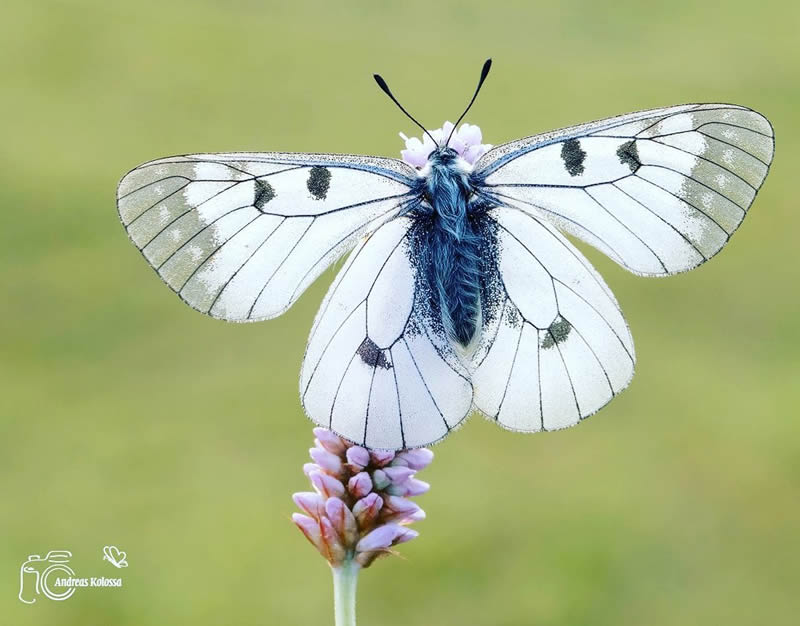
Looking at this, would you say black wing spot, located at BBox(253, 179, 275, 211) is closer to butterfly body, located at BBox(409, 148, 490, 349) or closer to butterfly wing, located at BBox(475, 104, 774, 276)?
butterfly body, located at BBox(409, 148, 490, 349)

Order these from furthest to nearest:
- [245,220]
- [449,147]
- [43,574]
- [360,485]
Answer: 1. [43,574]
2. [449,147]
3. [245,220]
4. [360,485]

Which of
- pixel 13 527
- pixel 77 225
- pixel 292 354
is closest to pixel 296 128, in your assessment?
pixel 77 225

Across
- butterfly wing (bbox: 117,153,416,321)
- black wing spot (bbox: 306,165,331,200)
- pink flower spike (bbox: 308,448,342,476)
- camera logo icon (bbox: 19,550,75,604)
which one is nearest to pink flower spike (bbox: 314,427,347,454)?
pink flower spike (bbox: 308,448,342,476)

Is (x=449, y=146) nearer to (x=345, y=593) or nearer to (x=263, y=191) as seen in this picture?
(x=263, y=191)

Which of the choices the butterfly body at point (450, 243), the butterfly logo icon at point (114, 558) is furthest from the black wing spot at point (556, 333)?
the butterfly logo icon at point (114, 558)

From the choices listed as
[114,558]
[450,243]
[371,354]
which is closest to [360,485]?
[371,354]

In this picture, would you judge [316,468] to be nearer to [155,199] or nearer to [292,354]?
[155,199]
